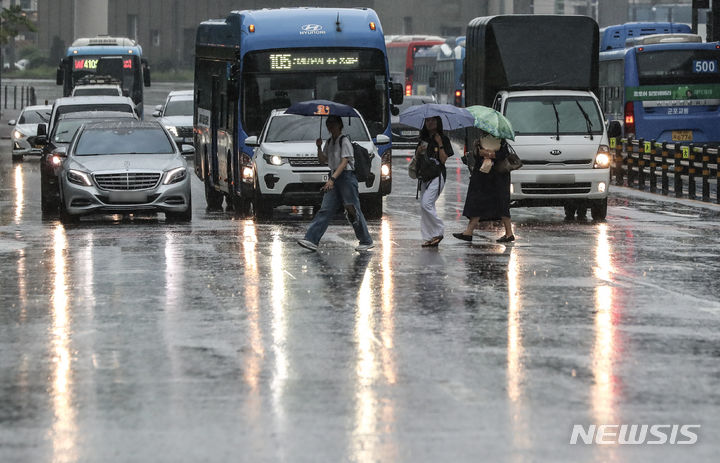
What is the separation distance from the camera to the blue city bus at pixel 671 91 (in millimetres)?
34844

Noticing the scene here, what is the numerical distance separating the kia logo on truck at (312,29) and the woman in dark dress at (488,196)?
5.81 meters

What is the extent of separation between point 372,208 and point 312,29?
10.1 feet

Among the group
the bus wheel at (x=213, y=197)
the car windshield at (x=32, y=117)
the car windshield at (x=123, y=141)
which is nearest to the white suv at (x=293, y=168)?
the car windshield at (x=123, y=141)

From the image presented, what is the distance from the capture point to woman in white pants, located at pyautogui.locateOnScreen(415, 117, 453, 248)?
57.5 feet

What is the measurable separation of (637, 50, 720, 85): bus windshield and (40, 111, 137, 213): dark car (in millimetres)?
12208

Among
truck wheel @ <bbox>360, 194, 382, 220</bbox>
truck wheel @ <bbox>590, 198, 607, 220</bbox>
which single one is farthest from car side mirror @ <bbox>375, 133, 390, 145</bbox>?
truck wheel @ <bbox>590, 198, 607, 220</bbox>

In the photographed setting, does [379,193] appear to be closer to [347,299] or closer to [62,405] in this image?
[347,299]

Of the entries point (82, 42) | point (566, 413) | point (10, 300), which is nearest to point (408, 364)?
point (566, 413)

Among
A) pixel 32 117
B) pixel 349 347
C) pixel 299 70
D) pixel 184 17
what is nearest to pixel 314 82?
pixel 299 70

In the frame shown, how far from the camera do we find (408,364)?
31.9 ft

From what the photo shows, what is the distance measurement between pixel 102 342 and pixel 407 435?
3.66 m

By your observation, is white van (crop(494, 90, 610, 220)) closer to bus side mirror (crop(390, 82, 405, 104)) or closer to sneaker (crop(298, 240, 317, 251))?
bus side mirror (crop(390, 82, 405, 104))

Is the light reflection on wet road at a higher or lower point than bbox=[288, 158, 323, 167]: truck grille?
lower

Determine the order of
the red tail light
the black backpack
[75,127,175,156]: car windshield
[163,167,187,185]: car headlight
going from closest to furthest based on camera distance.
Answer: the black backpack < [163,167,187,185]: car headlight < [75,127,175,156]: car windshield < the red tail light
